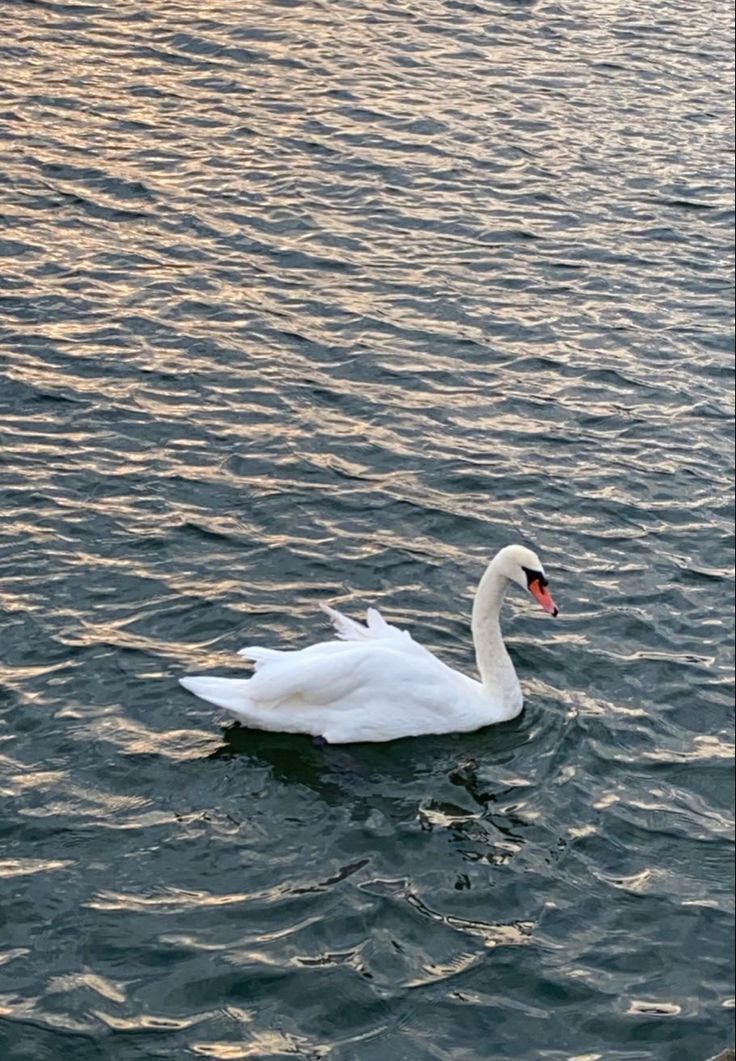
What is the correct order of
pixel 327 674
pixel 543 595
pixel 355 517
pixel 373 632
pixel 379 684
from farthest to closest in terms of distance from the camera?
pixel 355 517, pixel 543 595, pixel 373 632, pixel 379 684, pixel 327 674

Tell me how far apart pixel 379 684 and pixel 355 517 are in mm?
2004

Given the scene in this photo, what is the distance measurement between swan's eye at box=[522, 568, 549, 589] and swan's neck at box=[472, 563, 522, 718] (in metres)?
0.14

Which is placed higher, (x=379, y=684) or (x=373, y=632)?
(x=373, y=632)

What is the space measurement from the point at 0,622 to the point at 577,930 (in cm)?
387

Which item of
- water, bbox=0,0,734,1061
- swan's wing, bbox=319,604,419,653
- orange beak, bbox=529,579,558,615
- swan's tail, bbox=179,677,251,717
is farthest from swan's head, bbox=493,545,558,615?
swan's tail, bbox=179,677,251,717

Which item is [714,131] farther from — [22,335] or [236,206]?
[22,335]

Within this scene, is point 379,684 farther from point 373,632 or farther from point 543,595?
point 543,595

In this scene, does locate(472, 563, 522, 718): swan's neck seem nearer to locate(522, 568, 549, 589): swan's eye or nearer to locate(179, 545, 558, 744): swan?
locate(179, 545, 558, 744): swan

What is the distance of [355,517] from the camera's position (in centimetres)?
1244

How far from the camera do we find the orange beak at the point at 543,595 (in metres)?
10.9

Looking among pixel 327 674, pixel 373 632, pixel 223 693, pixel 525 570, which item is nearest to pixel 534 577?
pixel 525 570

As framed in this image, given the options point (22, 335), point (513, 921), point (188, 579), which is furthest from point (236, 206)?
point (513, 921)

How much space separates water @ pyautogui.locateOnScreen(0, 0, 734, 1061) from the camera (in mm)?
8828

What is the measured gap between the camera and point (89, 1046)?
816 cm
